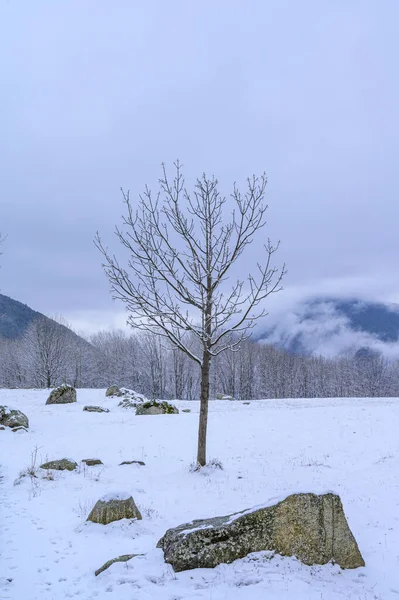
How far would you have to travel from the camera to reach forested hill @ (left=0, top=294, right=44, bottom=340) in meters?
111

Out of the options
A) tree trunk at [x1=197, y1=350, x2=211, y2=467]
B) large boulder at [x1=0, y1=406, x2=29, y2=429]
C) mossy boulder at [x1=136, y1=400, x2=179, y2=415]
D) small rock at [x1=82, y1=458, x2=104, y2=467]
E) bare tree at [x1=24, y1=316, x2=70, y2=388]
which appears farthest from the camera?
bare tree at [x1=24, y1=316, x2=70, y2=388]

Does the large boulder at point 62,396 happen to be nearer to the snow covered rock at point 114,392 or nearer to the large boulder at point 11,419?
the snow covered rock at point 114,392

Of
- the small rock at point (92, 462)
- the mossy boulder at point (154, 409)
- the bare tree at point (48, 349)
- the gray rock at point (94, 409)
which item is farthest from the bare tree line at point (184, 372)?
the small rock at point (92, 462)

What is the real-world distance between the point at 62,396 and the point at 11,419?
857cm

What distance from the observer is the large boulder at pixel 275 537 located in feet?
17.0

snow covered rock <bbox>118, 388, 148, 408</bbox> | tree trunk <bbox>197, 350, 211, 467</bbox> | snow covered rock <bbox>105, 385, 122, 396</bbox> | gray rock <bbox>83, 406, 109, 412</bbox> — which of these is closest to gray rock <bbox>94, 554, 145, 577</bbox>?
tree trunk <bbox>197, 350, 211, 467</bbox>

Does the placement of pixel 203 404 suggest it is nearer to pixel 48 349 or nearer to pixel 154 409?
pixel 154 409

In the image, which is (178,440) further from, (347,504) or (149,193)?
(149,193)

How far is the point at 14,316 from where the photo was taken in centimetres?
11925

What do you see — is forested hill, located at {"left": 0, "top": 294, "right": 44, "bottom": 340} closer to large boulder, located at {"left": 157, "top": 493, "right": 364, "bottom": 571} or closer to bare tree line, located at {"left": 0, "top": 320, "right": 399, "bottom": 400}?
bare tree line, located at {"left": 0, "top": 320, "right": 399, "bottom": 400}

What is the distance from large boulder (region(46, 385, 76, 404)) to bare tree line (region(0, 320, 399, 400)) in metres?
24.8

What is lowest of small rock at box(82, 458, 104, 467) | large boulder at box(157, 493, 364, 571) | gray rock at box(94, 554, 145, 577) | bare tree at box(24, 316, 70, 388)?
small rock at box(82, 458, 104, 467)

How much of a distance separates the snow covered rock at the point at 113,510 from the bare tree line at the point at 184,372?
147ft

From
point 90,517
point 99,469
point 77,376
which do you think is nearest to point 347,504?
point 90,517
